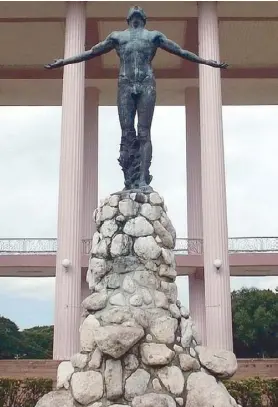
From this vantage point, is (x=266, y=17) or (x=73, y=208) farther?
(x=266, y=17)

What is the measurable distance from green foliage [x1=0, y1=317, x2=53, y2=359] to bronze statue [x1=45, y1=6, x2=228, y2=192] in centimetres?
4623

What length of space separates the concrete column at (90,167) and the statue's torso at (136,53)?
19.4 meters

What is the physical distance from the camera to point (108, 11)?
25.6m

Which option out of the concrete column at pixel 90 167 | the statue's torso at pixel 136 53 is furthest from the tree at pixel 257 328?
the statue's torso at pixel 136 53

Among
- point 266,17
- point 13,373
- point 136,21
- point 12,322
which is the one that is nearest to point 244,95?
point 266,17

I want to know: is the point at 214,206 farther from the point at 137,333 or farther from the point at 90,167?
the point at 137,333

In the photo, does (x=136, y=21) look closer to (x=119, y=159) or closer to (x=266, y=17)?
(x=119, y=159)

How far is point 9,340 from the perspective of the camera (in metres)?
54.4

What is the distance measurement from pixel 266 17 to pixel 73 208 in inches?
500

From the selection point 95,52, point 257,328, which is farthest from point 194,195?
point 257,328

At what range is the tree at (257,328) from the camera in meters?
51.1

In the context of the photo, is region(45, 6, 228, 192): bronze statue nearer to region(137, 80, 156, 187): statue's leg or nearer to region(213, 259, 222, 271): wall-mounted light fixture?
region(137, 80, 156, 187): statue's leg

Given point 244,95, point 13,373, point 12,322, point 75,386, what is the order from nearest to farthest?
1. point 75,386
2. point 13,373
3. point 244,95
4. point 12,322

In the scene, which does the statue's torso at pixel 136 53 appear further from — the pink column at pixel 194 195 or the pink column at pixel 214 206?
the pink column at pixel 194 195
